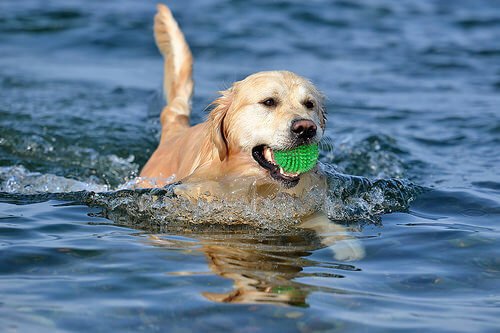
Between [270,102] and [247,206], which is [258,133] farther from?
[247,206]

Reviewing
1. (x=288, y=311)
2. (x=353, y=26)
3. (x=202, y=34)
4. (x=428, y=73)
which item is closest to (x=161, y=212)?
(x=288, y=311)

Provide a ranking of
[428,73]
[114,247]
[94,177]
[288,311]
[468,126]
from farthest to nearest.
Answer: [428,73], [468,126], [94,177], [114,247], [288,311]

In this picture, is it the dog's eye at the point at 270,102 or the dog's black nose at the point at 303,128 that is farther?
the dog's eye at the point at 270,102

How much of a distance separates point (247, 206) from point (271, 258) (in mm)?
949

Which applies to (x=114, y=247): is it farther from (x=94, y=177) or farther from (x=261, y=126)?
(x=94, y=177)

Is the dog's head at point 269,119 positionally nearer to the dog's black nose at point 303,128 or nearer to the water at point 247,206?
the dog's black nose at point 303,128

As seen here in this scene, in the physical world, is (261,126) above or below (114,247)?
above

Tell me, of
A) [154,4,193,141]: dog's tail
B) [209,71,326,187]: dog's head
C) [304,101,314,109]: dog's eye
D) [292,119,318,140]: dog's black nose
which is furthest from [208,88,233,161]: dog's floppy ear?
[154,4,193,141]: dog's tail

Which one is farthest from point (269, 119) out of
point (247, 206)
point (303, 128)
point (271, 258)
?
point (271, 258)

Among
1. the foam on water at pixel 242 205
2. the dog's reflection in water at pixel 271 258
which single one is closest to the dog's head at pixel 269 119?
the foam on water at pixel 242 205

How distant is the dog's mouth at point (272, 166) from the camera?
564cm

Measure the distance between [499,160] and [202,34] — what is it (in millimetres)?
7320

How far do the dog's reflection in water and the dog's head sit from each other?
419 millimetres

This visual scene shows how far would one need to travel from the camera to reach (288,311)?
4.12m
